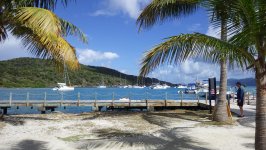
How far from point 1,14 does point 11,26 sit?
976 mm

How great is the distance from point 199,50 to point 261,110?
6.04 ft

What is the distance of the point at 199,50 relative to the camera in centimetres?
838

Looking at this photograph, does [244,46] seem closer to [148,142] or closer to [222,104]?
[148,142]

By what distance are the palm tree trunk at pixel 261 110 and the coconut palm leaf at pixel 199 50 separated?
1.39 feet

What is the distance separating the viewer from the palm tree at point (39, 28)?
439 inches

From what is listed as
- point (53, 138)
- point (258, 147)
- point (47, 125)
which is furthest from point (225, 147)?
point (47, 125)

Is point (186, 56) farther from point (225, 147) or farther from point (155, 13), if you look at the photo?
point (155, 13)

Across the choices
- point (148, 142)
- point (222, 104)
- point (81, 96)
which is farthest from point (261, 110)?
point (81, 96)

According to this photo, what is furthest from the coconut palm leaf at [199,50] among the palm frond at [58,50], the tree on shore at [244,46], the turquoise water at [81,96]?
the turquoise water at [81,96]

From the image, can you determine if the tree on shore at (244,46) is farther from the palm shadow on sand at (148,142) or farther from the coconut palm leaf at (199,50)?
the palm shadow on sand at (148,142)

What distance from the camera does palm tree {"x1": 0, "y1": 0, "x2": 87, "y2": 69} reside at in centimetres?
1115

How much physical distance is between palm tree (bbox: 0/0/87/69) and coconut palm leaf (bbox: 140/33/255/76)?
3.57 meters

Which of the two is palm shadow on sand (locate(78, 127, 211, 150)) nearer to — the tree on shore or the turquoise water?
the tree on shore

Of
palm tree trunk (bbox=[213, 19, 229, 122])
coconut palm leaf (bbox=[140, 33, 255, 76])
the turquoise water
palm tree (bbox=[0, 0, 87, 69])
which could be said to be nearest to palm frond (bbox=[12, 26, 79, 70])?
palm tree (bbox=[0, 0, 87, 69])
